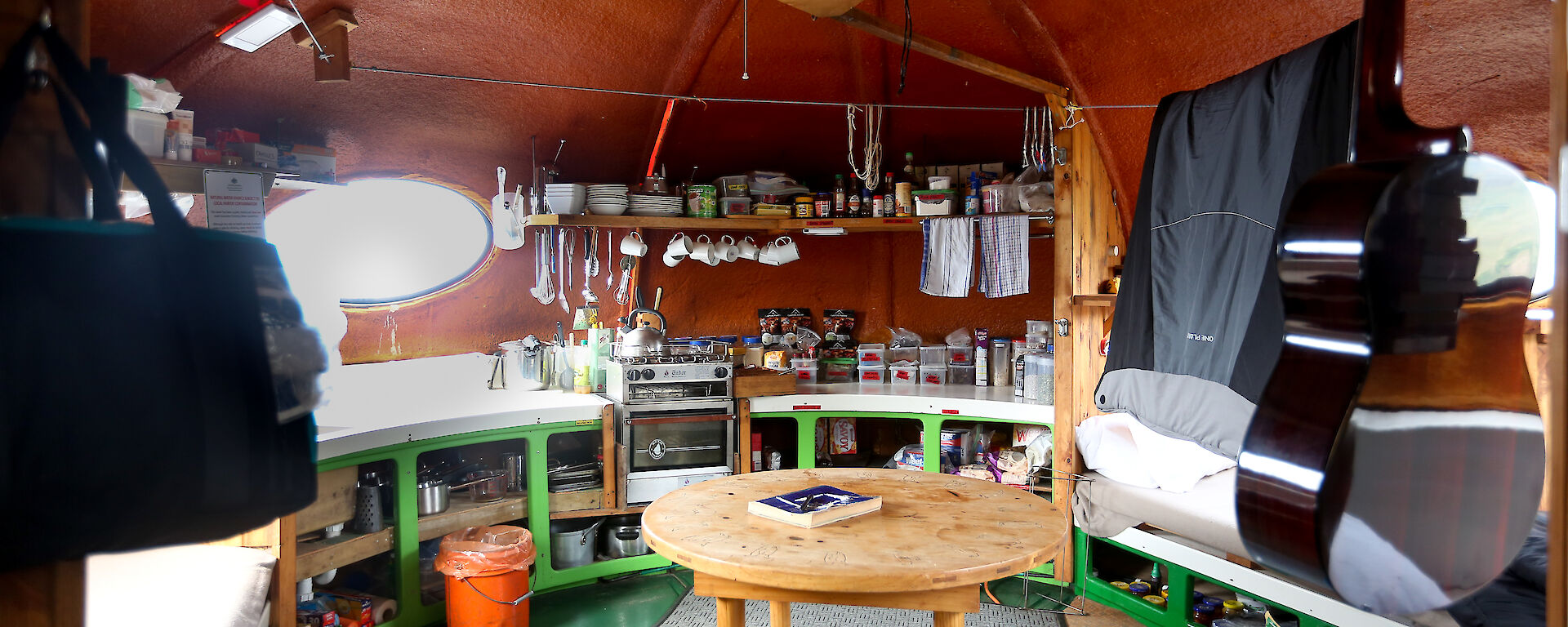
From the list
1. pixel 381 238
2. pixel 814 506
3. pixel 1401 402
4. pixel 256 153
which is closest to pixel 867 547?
pixel 814 506

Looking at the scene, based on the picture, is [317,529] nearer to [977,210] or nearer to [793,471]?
[793,471]

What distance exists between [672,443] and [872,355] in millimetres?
1489

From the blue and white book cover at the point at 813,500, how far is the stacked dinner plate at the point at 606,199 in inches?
95.7

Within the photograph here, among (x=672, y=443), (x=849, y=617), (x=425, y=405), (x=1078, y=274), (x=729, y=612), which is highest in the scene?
(x=1078, y=274)

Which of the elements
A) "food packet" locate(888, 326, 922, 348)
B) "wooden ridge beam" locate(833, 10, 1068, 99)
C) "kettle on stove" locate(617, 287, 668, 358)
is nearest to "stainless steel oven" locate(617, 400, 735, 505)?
"kettle on stove" locate(617, 287, 668, 358)

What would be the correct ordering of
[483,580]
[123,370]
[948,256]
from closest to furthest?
[123,370] → [483,580] → [948,256]

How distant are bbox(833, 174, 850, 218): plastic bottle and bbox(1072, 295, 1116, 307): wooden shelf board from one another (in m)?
1.44

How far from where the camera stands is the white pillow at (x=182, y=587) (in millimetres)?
2430

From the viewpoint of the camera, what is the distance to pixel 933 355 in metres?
5.13

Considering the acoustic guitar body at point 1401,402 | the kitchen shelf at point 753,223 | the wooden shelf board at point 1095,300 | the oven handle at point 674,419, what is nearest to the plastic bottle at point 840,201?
the kitchen shelf at point 753,223

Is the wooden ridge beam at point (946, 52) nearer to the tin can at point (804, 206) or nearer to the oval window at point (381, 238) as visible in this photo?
the tin can at point (804, 206)

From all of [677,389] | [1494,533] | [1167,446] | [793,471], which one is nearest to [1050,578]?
[1167,446]

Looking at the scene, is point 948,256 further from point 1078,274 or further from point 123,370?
point 123,370

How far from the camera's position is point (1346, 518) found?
694 mm
